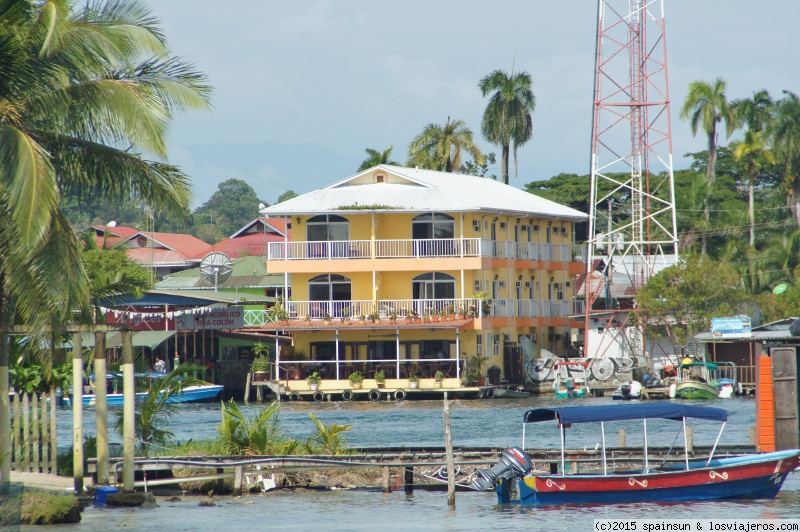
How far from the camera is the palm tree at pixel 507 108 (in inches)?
2901

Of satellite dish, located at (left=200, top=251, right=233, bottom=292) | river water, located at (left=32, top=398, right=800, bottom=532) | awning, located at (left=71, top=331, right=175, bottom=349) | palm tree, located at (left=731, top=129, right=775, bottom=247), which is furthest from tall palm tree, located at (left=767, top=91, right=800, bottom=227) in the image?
river water, located at (left=32, top=398, right=800, bottom=532)

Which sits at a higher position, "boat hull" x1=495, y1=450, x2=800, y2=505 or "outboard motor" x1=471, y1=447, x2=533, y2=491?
"outboard motor" x1=471, y1=447, x2=533, y2=491

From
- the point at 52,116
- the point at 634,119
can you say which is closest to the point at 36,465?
the point at 52,116

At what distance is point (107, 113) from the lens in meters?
18.2

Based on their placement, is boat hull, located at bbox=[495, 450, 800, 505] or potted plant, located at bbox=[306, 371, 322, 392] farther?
potted plant, located at bbox=[306, 371, 322, 392]

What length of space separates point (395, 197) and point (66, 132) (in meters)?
38.3

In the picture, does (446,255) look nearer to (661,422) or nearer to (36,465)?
(661,422)

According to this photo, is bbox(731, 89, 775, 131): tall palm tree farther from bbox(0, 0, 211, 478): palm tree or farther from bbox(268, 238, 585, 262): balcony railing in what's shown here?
bbox(0, 0, 211, 478): palm tree

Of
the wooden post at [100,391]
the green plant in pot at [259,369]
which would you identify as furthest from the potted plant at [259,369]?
the wooden post at [100,391]

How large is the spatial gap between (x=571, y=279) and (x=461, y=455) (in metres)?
43.3

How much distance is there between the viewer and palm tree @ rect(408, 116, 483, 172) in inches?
2889

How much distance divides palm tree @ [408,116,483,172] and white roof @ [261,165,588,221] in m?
12.1

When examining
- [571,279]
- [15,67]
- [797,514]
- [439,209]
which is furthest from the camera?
[571,279]

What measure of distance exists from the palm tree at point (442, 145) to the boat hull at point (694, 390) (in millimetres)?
25213
